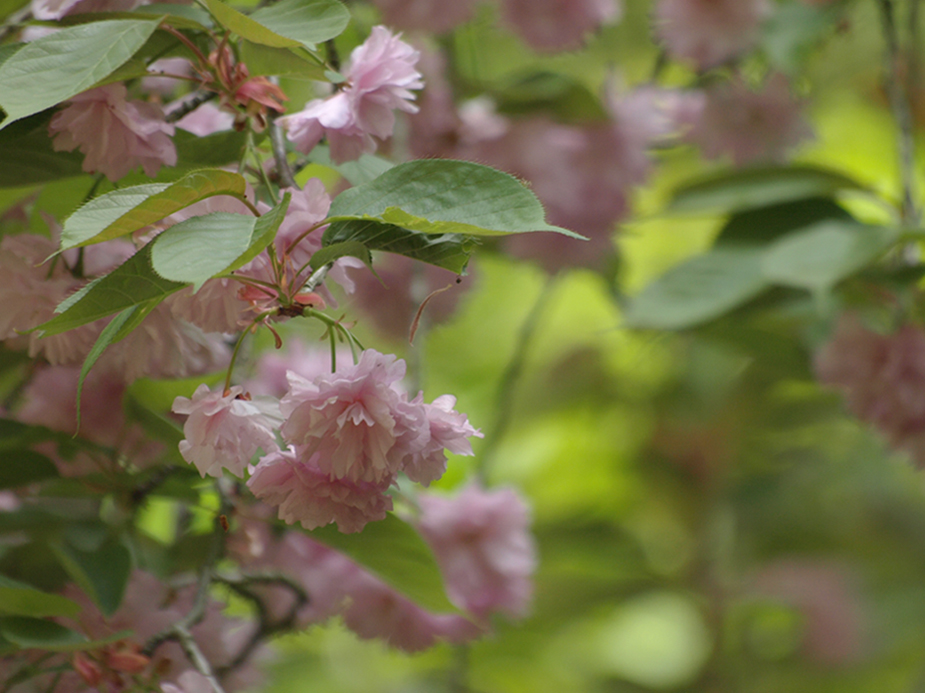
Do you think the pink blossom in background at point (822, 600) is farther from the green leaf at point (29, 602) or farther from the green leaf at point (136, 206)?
the green leaf at point (136, 206)

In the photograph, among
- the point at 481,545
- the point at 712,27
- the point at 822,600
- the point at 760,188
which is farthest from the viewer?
the point at 822,600

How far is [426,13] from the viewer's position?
89cm

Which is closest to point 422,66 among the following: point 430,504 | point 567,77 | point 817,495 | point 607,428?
point 567,77

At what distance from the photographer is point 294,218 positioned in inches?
15.6

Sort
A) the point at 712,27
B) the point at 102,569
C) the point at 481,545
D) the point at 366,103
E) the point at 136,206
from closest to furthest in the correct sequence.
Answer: the point at 136,206 < the point at 366,103 < the point at 102,569 < the point at 481,545 < the point at 712,27

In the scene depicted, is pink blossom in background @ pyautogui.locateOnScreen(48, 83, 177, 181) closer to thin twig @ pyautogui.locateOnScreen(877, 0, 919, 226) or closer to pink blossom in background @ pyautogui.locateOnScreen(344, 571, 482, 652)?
pink blossom in background @ pyautogui.locateOnScreen(344, 571, 482, 652)

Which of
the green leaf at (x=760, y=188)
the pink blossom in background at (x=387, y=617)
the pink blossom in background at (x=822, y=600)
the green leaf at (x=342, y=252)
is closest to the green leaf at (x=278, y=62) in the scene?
the green leaf at (x=342, y=252)

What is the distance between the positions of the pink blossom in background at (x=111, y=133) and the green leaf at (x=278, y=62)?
6cm

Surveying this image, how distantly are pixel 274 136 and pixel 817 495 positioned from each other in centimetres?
140

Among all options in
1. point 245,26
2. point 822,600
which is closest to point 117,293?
point 245,26

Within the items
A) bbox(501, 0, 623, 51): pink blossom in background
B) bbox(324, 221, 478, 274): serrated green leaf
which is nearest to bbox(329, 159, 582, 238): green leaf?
bbox(324, 221, 478, 274): serrated green leaf

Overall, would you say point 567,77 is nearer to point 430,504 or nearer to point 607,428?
point 430,504

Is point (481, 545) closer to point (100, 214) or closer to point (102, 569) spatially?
point (102, 569)

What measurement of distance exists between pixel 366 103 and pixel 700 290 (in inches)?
20.3
